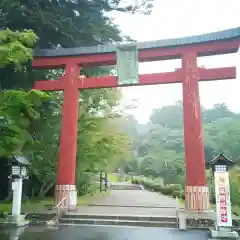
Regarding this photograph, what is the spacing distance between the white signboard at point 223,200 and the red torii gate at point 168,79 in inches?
109

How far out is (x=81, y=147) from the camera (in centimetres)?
1773

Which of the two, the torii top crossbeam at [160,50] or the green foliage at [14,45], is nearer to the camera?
the green foliage at [14,45]

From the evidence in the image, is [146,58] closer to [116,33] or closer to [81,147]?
[116,33]

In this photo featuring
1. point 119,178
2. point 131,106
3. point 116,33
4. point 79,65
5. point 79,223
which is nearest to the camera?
point 79,223

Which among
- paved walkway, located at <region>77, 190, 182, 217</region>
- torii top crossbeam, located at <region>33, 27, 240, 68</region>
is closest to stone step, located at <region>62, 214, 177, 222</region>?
paved walkway, located at <region>77, 190, 182, 217</region>

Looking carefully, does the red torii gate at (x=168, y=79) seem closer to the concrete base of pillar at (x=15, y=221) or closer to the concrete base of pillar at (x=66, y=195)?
the concrete base of pillar at (x=66, y=195)

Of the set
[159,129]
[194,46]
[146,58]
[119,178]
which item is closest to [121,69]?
[146,58]

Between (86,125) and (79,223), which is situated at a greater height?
(86,125)

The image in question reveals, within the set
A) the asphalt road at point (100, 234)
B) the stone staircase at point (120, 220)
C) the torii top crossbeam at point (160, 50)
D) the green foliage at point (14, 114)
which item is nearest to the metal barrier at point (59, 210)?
the stone staircase at point (120, 220)

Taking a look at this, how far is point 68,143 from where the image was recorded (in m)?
13.7

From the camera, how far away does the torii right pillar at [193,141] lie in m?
12.1

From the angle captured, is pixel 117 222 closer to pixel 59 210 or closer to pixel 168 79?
pixel 59 210

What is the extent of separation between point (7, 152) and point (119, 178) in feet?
142

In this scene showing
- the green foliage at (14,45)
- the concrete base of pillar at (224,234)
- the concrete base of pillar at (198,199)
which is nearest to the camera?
the concrete base of pillar at (224,234)
